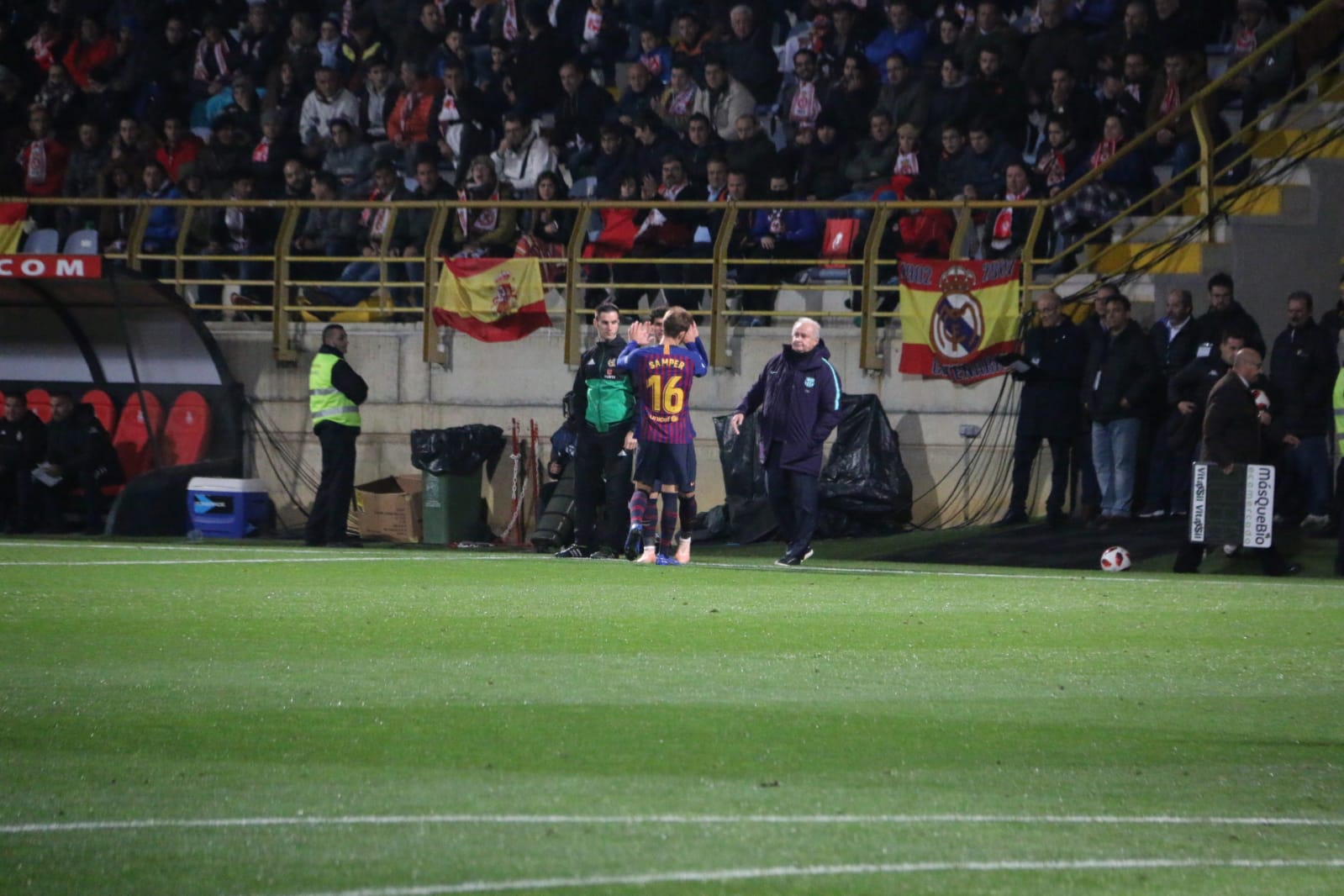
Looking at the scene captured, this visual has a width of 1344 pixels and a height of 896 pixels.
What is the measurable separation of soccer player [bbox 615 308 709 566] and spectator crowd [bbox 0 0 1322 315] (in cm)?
605

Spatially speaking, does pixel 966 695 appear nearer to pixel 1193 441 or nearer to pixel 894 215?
Result: pixel 1193 441

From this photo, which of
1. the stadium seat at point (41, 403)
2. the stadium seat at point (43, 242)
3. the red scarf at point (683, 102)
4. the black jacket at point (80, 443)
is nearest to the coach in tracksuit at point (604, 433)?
the red scarf at point (683, 102)

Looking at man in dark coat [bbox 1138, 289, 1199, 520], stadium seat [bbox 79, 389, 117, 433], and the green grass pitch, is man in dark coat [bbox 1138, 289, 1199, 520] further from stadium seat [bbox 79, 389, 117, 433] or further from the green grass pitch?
stadium seat [bbox 79, 389, 117, 433]

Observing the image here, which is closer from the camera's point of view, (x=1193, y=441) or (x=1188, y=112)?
(x=1193, y=441)

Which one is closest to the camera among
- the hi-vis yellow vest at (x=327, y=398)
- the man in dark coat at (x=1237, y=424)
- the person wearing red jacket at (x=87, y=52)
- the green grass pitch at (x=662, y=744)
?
the green grass pitch at (x=662, y=744)

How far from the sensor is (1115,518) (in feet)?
59.3

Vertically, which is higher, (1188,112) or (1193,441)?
(1188,112)

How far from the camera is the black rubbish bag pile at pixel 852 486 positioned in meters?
19.9

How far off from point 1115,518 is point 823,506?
3.22 meters

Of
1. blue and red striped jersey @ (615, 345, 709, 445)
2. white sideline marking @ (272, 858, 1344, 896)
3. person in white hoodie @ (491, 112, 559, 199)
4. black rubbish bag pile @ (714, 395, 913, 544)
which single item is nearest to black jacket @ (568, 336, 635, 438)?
blue and red striped jersey @ (615, 345, 709, 445)

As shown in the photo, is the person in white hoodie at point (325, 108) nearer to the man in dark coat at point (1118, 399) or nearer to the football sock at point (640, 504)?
the football sock at point (640, 504)

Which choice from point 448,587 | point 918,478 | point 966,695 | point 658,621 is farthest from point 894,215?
point 966,695

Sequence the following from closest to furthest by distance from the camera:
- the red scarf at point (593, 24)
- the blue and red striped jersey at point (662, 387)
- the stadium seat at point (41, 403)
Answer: the blue and red striped jersey at point (662, 387)
the stadium seat at point (41, 403)
the red scarf at point (593, 24)

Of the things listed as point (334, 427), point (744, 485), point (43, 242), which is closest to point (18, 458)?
point (43, 242)
